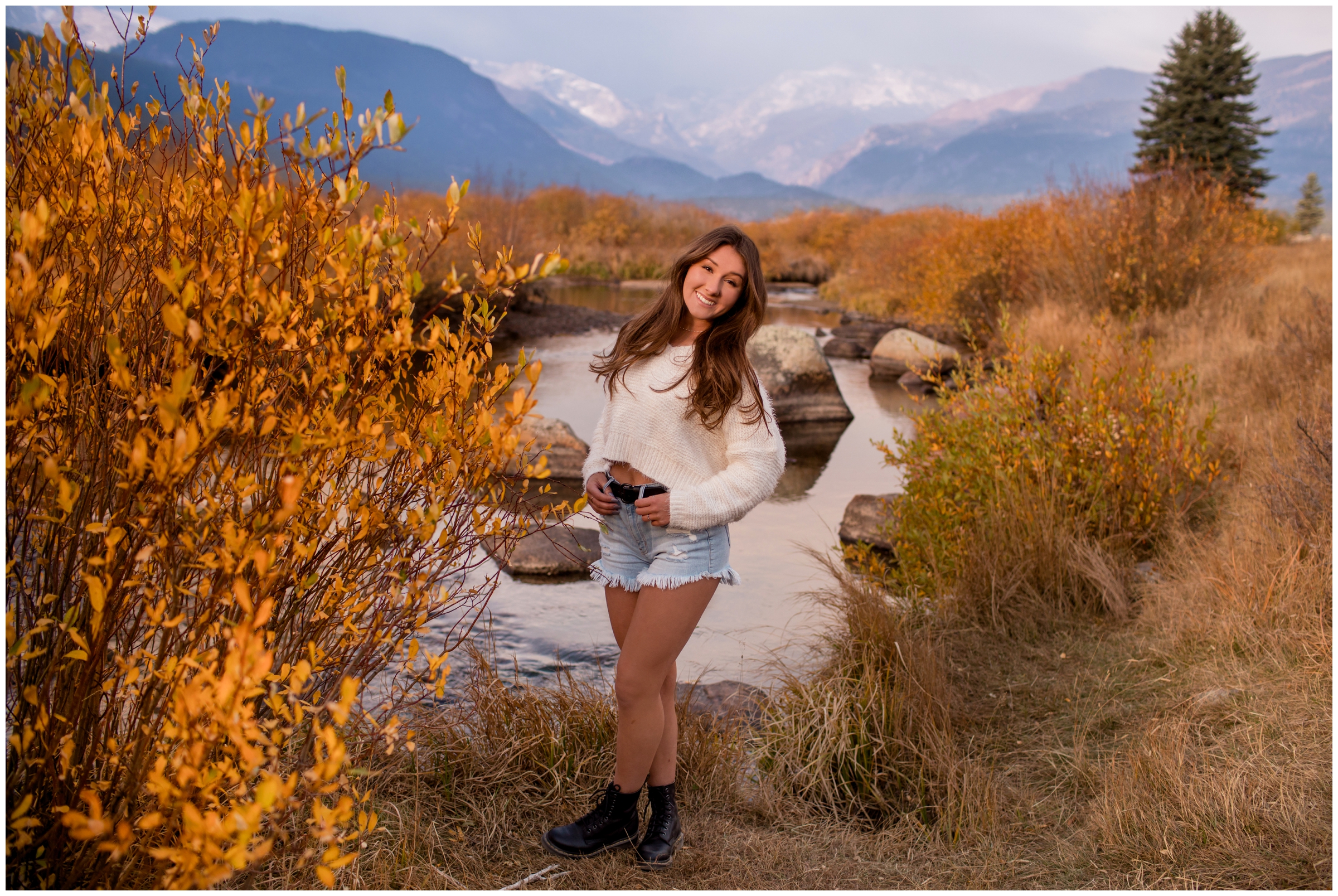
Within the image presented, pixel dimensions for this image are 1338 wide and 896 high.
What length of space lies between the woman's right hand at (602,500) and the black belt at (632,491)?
2 cm

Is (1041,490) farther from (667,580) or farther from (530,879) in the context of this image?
(530,879)

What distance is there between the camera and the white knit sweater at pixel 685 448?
2.28m

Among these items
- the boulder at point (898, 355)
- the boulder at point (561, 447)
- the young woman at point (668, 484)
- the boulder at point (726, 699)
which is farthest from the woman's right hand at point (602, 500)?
the boulder at point (898, 355)

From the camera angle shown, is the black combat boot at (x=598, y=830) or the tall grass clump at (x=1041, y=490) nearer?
the black combat boot at (x=598, y=830)

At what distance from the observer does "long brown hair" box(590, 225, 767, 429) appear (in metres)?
2.35

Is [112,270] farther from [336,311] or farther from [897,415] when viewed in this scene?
[897,415]

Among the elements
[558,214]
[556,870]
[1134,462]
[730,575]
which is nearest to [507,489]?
[730,575]

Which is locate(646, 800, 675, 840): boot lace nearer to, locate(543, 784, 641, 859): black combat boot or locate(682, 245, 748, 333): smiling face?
locate(543, 784, 641, 859): black combat boot

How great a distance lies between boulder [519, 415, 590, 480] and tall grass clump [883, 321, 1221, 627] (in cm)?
364

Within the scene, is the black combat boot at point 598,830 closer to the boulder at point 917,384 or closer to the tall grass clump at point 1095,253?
the tall grass clump at point 1095,253

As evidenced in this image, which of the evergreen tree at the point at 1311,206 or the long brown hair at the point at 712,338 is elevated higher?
the evergreen tree at the point at 1311,206

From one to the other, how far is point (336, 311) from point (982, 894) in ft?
7.12

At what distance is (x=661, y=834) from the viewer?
8.22 feet

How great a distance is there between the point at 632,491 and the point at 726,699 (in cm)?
188
